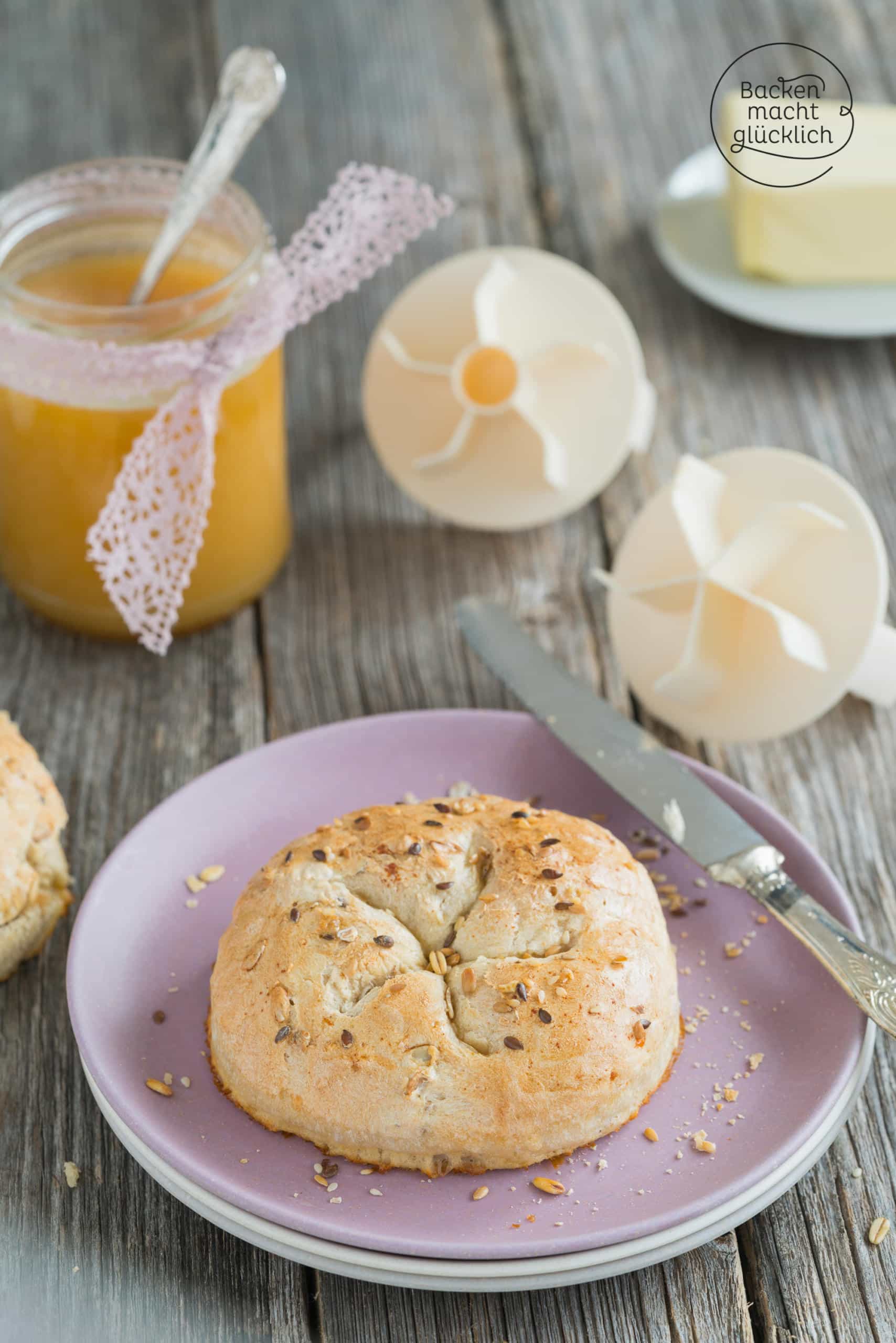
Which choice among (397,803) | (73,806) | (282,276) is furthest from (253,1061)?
(282,276)

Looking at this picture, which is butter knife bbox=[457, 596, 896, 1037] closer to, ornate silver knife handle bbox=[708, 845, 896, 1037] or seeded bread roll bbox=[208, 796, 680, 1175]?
ornate silver knife handle bbox=[708, 845, 896, 1037]

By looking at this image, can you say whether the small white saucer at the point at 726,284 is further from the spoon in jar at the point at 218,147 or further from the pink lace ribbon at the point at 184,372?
the spoon in jar at the point at 218,147

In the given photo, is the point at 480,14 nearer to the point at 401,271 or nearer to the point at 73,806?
the point at 401,271

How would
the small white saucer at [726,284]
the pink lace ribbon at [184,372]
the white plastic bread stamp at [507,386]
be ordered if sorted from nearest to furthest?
the pink lace ribbon at [184,372] → the white plastic bread stamp at [507,386] → the small white saucer at [726,284]

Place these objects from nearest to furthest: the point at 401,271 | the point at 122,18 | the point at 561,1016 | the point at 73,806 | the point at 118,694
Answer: the point at 561,1016, the point at 73,806, the point at 118,694, the point at 401,271, the point at 122,18

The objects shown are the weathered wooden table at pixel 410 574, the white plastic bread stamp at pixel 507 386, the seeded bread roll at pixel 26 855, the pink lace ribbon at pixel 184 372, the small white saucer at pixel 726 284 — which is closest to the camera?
the weathered wooden table at pixel 410 574

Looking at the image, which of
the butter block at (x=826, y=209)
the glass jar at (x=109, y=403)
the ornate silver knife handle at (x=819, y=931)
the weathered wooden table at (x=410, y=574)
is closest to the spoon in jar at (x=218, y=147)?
the glass jar at (x=109, y=403)
